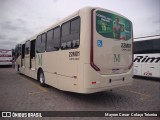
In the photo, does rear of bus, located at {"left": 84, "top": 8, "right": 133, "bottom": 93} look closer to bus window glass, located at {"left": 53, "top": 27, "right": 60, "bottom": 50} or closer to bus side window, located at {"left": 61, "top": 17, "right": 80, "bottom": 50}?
bus side window, located at {"left": 61, "top": 17, "right": 80, "bottom": 50}

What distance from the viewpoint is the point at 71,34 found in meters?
5.61

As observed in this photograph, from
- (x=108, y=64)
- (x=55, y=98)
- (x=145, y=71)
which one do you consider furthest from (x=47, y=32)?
(x=145, y=71)

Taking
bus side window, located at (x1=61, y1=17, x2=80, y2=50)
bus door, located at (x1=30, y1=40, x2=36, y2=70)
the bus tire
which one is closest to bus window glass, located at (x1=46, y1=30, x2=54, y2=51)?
bus side window, located at (x1=61, y1=17, x2=80, y2=50)

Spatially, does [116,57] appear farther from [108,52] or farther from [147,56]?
[147,56]

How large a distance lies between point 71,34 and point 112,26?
1498 millimetres

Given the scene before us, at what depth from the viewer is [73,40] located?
17.9ft

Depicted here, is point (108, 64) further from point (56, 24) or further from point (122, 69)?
point (56, 24)

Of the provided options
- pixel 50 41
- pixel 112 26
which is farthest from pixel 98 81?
pixel 50 41

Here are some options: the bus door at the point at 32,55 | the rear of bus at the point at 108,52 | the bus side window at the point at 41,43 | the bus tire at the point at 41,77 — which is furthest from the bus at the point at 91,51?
the bus door at the point at 32,55

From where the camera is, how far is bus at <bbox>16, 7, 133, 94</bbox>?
488cm

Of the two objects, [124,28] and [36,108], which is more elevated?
[124,28]

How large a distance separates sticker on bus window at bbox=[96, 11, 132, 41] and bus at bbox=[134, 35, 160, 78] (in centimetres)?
492

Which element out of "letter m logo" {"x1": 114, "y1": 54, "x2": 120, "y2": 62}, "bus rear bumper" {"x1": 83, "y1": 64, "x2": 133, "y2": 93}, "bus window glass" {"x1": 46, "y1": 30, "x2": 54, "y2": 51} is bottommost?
"bus rear bumper" {"x1": 83, "y1": 64, "x2": 133, "y2": 93}

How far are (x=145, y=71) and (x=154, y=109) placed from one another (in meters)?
6.40
